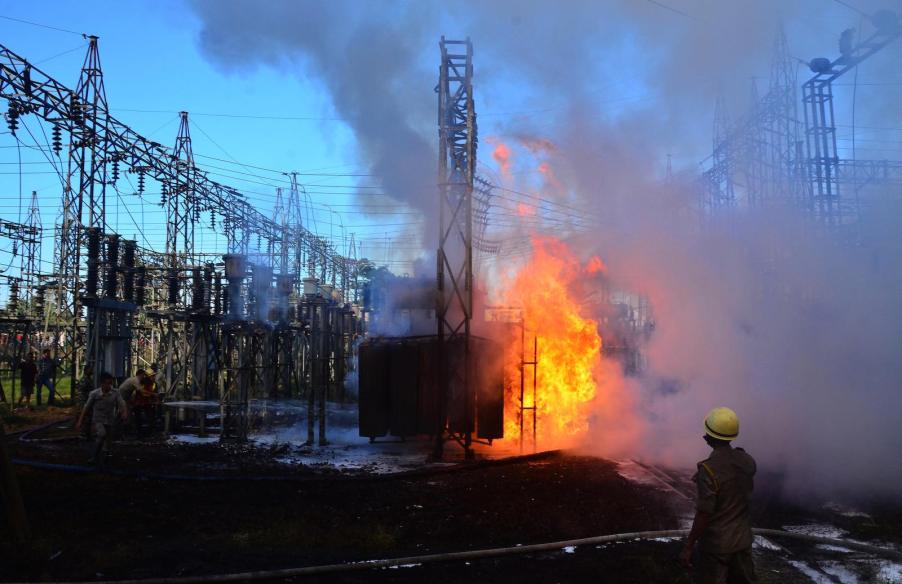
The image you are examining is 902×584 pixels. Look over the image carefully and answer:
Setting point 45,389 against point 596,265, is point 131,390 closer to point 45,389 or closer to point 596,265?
point 596,265

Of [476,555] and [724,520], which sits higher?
[724,520]

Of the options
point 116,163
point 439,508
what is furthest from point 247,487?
point 116,163

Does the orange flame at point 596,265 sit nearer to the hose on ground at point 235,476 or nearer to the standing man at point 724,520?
the hose on ground at point 235,476

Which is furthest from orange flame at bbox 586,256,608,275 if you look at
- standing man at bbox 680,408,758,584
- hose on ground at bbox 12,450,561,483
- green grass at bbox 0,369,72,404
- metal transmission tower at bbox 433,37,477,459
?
green grass at bbox 0,369,72,404

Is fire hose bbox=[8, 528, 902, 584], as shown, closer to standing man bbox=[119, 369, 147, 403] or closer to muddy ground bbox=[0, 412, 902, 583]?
muddy ground bbox=[0, 412, 902, 583]

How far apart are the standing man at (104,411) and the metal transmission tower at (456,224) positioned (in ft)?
21.0

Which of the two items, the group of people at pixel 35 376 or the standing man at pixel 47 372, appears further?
the standing man at pixel 47 372

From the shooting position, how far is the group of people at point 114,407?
39.4 ft

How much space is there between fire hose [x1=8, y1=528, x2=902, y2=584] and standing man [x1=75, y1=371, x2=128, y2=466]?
6.41 m

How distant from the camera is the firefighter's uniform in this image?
15.6 feet

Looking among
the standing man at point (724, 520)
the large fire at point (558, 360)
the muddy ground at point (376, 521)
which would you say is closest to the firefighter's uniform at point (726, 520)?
the standing man at point (724, 520)

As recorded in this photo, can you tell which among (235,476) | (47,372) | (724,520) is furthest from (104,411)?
(47,372)

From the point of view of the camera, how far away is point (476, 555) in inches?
281

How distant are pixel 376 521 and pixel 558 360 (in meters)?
Result: 9.89
